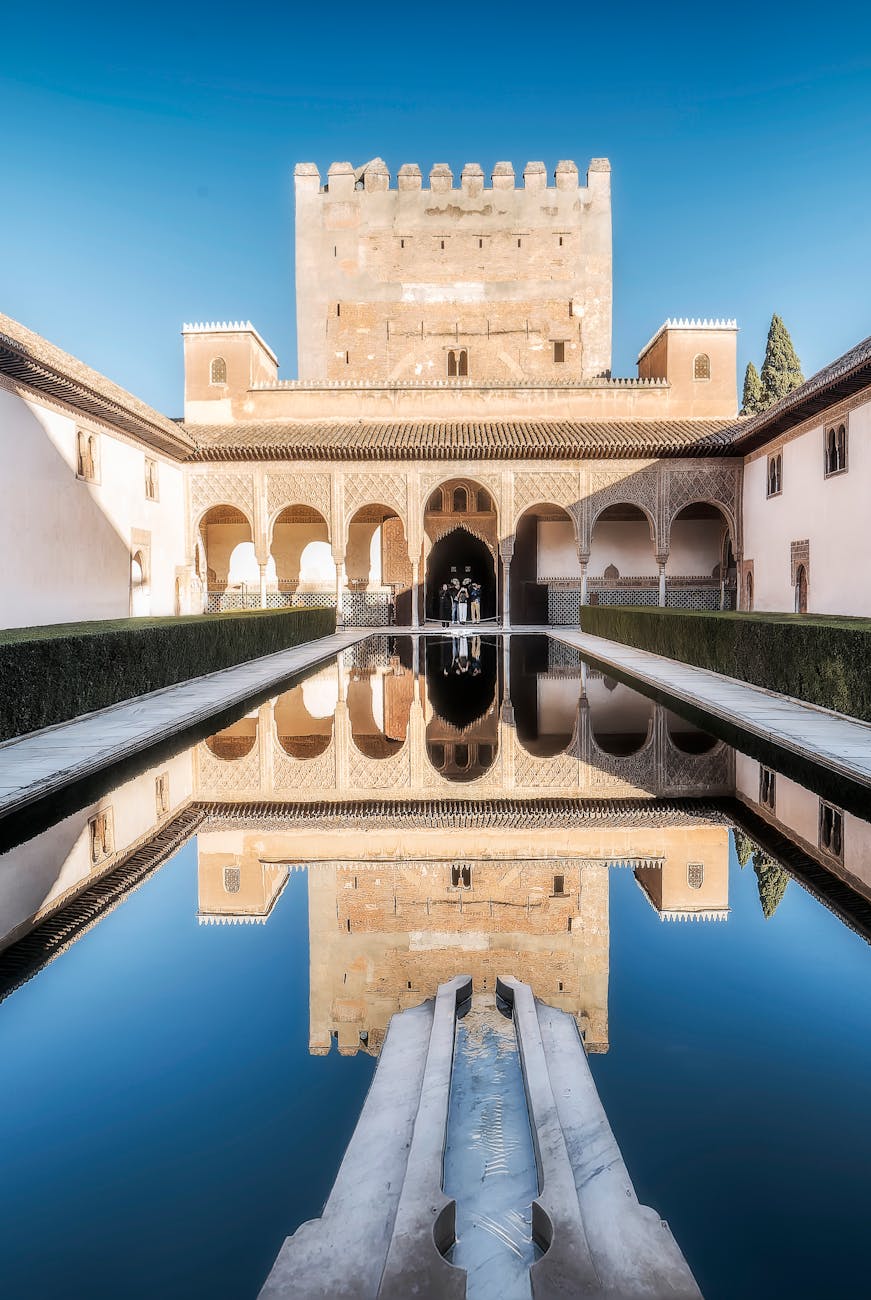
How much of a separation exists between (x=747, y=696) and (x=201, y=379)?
19237mm

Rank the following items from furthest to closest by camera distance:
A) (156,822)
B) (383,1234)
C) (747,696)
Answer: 1. (747,696)
2. (156,822)
3. (383,1234)

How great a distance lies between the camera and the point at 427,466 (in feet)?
72.0

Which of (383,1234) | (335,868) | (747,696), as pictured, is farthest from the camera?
(747,696)

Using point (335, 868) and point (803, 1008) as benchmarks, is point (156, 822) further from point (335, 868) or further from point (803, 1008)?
point (803, 1008)

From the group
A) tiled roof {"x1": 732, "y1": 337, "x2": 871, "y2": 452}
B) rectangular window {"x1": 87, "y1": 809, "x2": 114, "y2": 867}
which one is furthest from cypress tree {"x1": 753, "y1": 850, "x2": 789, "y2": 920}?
tiled roof {"x1": 732, "y1": 337, "x2": 871, "y2": 452}

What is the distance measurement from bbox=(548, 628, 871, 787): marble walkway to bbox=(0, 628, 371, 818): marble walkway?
15.3 ft

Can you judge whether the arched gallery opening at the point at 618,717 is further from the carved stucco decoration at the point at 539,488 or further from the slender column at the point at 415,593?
the carved stucco decoration at the point at 539,488

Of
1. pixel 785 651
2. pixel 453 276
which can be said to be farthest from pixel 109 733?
pixel 453 276

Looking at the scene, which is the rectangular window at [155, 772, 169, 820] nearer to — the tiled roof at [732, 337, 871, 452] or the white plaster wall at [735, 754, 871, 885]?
the white plaster wall at [735, 754, 871, 885]

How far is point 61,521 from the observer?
599 inches

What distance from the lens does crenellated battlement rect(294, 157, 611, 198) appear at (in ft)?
93.8

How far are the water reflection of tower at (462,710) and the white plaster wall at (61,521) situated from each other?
6.25 meters

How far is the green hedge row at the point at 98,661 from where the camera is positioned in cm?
703

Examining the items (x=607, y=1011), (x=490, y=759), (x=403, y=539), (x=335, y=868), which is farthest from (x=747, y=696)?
(x=403, y=539)
